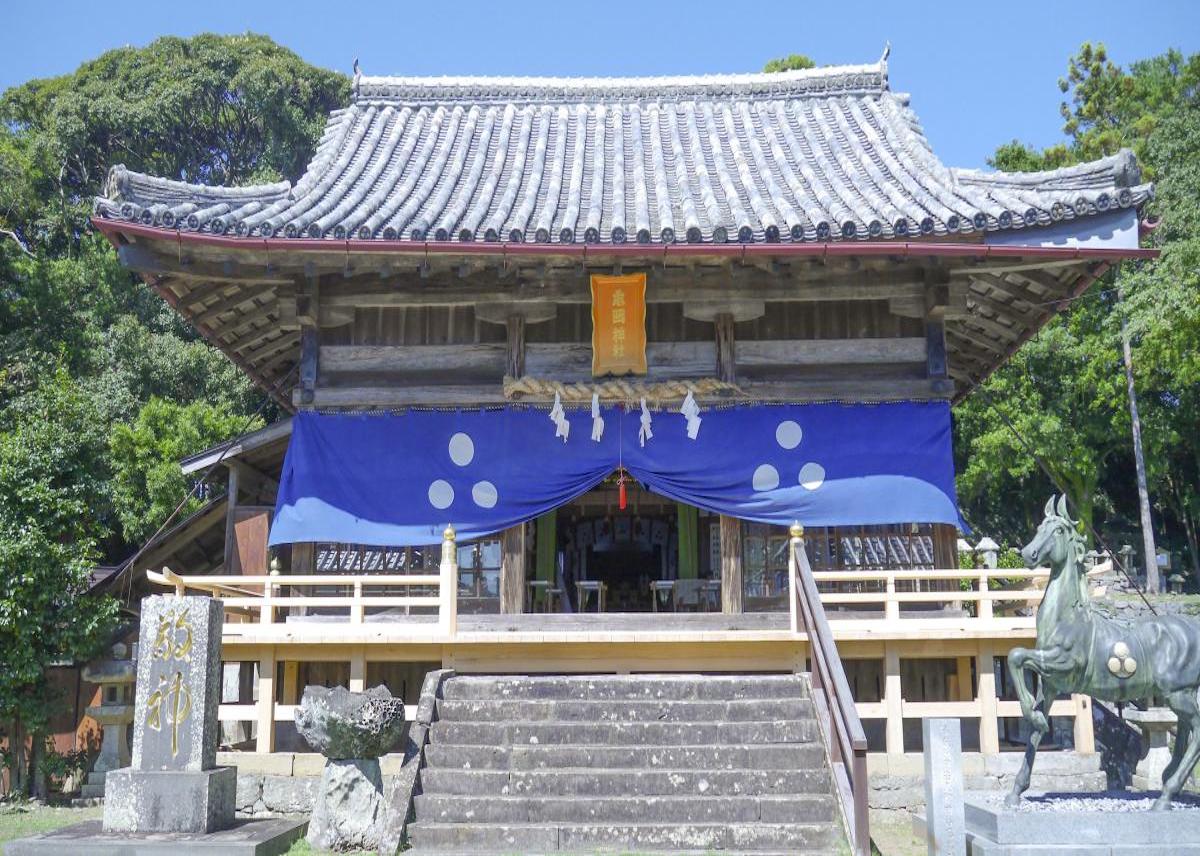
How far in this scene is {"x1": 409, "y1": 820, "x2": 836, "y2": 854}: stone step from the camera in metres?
7.92

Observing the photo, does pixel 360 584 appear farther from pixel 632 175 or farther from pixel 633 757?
pixel 632 175

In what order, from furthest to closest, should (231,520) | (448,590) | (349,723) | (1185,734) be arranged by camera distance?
1. (231,520)
2. (448,590)
3. (349,723)
4. (1185,734)

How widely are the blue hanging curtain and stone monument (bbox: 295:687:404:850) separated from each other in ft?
12.8

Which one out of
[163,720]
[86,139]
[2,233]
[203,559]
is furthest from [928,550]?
[86,139]

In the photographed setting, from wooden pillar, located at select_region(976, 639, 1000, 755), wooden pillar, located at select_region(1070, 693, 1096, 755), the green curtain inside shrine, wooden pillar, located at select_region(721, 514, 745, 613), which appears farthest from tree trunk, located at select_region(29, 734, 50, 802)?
wooden pillar, located at select_region(1070, 693, 1096, 755)

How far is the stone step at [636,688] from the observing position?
9570 mm

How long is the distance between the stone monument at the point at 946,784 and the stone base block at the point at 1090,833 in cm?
20

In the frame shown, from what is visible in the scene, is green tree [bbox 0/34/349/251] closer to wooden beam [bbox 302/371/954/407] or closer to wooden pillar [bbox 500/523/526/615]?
wooden beam [bbox 302/371/954/407]

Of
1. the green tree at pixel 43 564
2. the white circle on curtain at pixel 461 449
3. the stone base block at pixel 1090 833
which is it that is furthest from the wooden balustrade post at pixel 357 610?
the stone base block at pixel 1090 833

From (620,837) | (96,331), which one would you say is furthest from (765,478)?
(96,331)

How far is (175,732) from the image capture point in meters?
8.27

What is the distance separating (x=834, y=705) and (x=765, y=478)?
4165mm

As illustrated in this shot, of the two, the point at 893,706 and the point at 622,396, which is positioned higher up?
the point at 622,396

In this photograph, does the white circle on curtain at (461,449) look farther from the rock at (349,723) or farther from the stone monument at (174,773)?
the rock at (349,723)
